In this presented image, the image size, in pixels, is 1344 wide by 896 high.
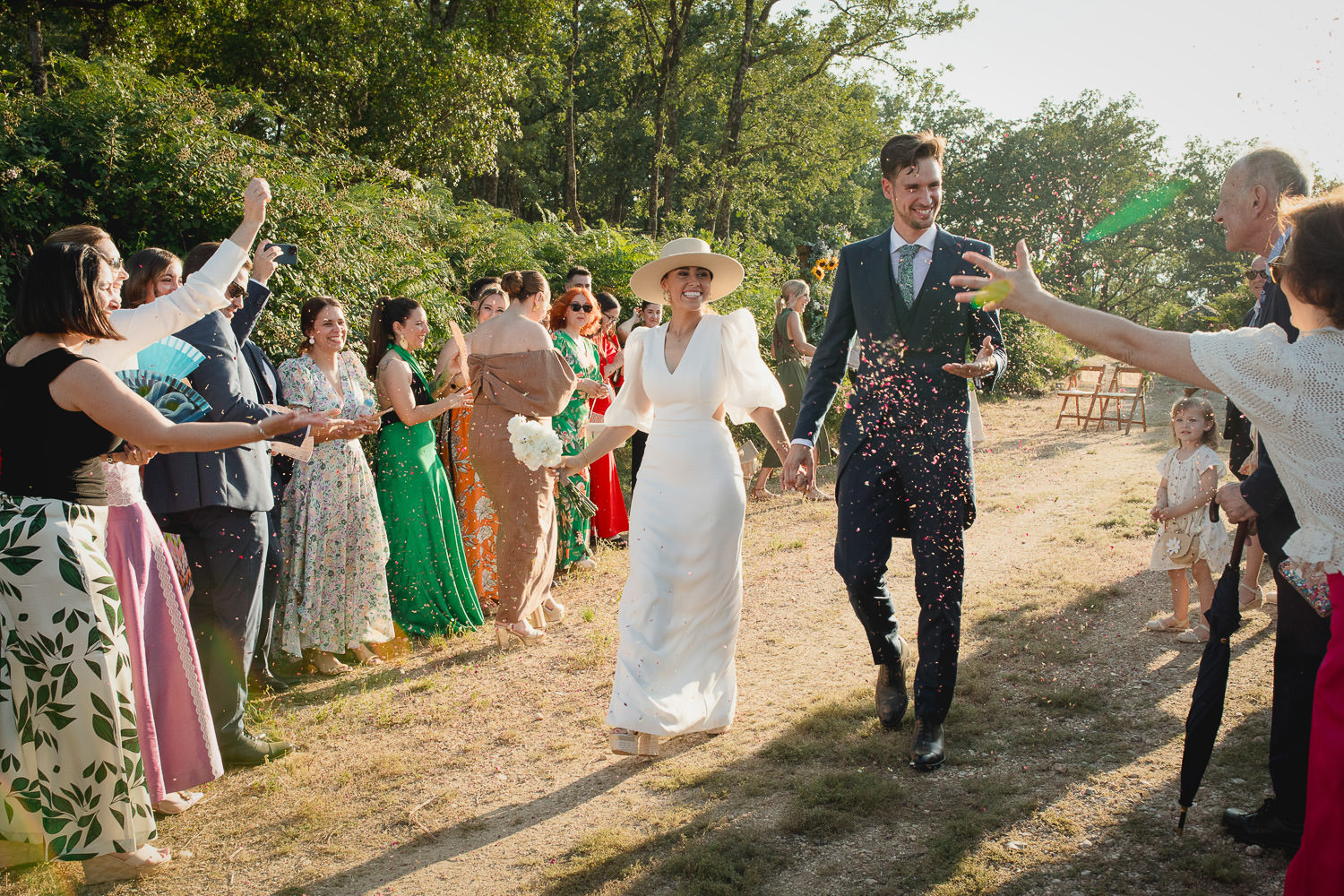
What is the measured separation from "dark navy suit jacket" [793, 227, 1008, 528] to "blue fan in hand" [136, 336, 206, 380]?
2.86 m

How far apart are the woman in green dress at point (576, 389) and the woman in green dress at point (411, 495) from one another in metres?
1.33

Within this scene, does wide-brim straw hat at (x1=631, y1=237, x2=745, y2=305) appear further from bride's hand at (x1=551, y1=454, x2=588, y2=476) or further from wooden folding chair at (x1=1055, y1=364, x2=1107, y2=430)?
wooden folding chair at (x1=1055, y1=364, x2=1107, y2=430)

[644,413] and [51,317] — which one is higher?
[51,317]

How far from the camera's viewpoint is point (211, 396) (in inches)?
164

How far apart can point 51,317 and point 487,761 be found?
2619 mm

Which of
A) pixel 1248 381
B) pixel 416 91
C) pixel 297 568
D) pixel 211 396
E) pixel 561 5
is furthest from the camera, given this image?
pixel 561 5

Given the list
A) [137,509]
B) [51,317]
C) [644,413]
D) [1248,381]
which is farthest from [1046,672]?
[51,317]

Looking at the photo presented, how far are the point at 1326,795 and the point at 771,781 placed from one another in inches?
81.6

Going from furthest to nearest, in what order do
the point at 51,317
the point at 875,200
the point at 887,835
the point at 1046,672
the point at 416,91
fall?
the point at 875,200 → the point at 416,91 → the point at 1046,672 → the point at 887,835 → the point at 51,317

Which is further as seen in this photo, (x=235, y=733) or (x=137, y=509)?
(x=235, y=733)

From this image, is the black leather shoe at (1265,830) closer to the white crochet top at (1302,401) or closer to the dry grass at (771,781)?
the dry grass at (771,781)

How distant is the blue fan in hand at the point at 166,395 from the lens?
3447 mm

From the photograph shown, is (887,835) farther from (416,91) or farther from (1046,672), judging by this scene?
(416,91)

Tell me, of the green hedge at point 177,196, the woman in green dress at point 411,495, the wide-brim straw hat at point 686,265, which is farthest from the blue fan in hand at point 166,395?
the green hedge at point 177,196
